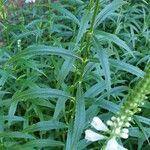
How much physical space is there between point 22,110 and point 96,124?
2327 mm

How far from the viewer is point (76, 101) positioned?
269cm

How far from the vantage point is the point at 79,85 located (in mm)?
2768

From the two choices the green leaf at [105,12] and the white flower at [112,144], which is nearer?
the white flower at [112,144]

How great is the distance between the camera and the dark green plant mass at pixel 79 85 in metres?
2.58

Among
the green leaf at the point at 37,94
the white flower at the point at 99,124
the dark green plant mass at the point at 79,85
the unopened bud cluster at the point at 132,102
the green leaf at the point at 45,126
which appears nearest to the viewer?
the unopened bud cluster at the point at 132,102

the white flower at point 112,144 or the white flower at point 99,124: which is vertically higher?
the white flower at point 99,124

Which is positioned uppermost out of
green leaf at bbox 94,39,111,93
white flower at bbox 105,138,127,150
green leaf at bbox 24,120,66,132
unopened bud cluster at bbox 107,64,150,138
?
green leaf at bbox 94,39,111,93

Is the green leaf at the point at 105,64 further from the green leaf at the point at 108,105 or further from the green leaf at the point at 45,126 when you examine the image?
the green leaf at the point at 45,126

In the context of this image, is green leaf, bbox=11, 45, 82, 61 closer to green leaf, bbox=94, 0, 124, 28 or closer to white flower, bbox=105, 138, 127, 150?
green leaf, bbox=94, 0, 124, 28

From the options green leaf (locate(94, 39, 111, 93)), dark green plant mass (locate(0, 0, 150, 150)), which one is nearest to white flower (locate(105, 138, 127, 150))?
dark green plant mass (locate(0, 0, 150, 150))

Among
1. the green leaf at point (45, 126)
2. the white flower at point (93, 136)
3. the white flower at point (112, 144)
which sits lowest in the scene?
the white flower at point (112, 144)

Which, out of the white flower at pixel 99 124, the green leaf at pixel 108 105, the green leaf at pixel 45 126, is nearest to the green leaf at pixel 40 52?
the green leaf at pixel 108 105

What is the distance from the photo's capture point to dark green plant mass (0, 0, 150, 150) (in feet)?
8.48

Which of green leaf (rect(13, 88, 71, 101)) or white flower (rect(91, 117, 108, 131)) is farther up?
green leaf (rect(13, 88, 71, 101))
